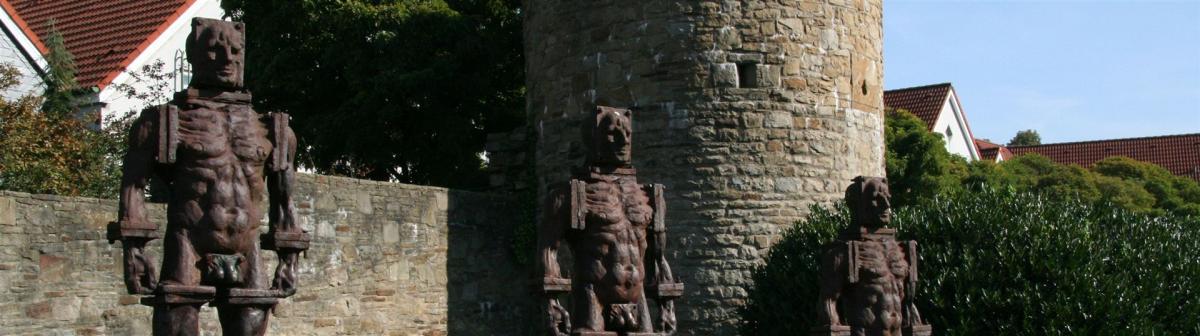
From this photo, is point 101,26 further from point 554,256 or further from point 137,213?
point 137,213

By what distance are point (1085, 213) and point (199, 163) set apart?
11.3 metres

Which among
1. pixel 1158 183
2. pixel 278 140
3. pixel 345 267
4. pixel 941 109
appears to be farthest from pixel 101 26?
pixel 1158 183

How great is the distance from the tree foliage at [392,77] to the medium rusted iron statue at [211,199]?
1234 cm

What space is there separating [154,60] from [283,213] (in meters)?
18.1

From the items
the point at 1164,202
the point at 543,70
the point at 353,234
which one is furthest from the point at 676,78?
the point at 1164,202

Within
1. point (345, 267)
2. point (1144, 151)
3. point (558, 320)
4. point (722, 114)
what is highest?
point (1144, 151)

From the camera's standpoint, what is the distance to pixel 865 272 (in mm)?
12133

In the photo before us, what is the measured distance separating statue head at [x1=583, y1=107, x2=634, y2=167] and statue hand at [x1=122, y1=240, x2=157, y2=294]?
9.90 feet

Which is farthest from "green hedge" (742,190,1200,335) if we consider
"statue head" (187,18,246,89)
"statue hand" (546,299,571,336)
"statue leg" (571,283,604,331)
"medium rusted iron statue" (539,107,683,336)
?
"statue head" (187,18,246,89)

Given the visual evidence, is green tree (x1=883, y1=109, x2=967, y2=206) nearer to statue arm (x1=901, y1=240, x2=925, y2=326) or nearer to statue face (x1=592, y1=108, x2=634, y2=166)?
statue arm (x1=901, y1=240, x2=925, y2=326)

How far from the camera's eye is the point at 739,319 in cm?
1792

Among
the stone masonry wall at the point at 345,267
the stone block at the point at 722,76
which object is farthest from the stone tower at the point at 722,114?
the stone masonry wall at the point at 345,267

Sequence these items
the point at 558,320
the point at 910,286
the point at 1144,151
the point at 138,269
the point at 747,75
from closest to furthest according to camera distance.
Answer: the point at 138,269 < the point at 558,320 < the point at 910,286 < the point at 747,75 < the point at 1144,151

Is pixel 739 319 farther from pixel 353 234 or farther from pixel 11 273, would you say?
pixel 11 273
